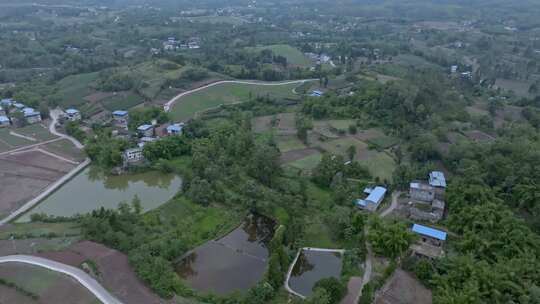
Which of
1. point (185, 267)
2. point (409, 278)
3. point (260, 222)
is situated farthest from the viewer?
point (260, 222)

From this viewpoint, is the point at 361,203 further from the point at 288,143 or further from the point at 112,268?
the point at 112,268

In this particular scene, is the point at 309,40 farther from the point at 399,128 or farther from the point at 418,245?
the point at 418,245

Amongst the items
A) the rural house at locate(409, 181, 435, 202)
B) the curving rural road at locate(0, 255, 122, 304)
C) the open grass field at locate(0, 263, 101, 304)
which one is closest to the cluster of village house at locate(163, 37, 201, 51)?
the rural house at locate(409, 181, 435, 202)

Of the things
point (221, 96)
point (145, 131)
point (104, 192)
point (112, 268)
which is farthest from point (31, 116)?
point (112, 268)

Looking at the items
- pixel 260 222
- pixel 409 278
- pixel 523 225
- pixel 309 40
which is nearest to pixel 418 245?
pixel 409 278

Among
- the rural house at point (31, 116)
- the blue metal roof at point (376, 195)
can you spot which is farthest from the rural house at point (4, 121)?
the blue metal roof at point (376, 195)

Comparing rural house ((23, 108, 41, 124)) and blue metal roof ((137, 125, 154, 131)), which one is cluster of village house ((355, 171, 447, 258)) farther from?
rural house ((23, 108, 41, 124))

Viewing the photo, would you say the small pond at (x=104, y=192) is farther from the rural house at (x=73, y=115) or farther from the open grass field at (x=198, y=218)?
the rural house at (x=73, y=115)
